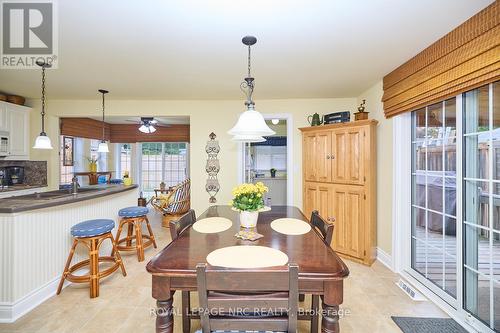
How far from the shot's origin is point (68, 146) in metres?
5.92

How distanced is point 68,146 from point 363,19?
21.7 feet

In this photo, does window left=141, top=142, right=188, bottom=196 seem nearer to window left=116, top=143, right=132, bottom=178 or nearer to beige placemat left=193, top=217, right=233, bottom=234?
window left=116, top=143, right=132, bottom=178

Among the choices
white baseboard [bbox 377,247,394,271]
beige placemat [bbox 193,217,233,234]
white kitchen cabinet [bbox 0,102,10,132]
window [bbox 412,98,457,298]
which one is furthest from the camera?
white kitchen cabinet [bbox 0,102,10,132]

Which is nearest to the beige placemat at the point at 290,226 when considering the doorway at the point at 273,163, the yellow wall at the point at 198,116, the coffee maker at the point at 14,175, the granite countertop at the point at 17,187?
the doorway at the point at 273,163

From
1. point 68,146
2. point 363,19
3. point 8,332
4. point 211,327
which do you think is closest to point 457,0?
point 363,19

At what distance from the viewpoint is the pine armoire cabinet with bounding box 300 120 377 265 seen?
3.08 meters

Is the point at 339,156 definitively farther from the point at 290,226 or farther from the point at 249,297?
the point at 249,297

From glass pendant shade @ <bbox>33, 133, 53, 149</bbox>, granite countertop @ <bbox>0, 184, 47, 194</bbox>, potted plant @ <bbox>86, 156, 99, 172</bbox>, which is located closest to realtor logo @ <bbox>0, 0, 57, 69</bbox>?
glass pendant shade @ <bbox>33, 133, 53, 149</bbox>

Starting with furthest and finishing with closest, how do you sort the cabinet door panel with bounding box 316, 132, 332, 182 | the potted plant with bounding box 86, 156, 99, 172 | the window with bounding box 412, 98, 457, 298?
1. the potted plant with bounding box 86, 156, 99, 172
2. the cabinet door panel with bounding box 316, 132, 332, 182
3. the window with bounding box 412, 98, 457, 298

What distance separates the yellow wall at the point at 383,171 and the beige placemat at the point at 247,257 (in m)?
2.29

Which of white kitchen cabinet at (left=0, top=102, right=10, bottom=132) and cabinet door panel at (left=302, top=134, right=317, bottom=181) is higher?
white kitchen cabinet at (left=0, top=102, right=10, bottom=132)

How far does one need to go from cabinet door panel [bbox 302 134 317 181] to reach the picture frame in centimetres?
547

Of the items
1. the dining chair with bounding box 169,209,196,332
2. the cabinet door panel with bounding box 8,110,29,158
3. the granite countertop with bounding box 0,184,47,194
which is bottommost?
the dining chair with bounding box 169,209,196,332

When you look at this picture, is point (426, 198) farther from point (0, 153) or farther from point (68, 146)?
point (68, 146)
